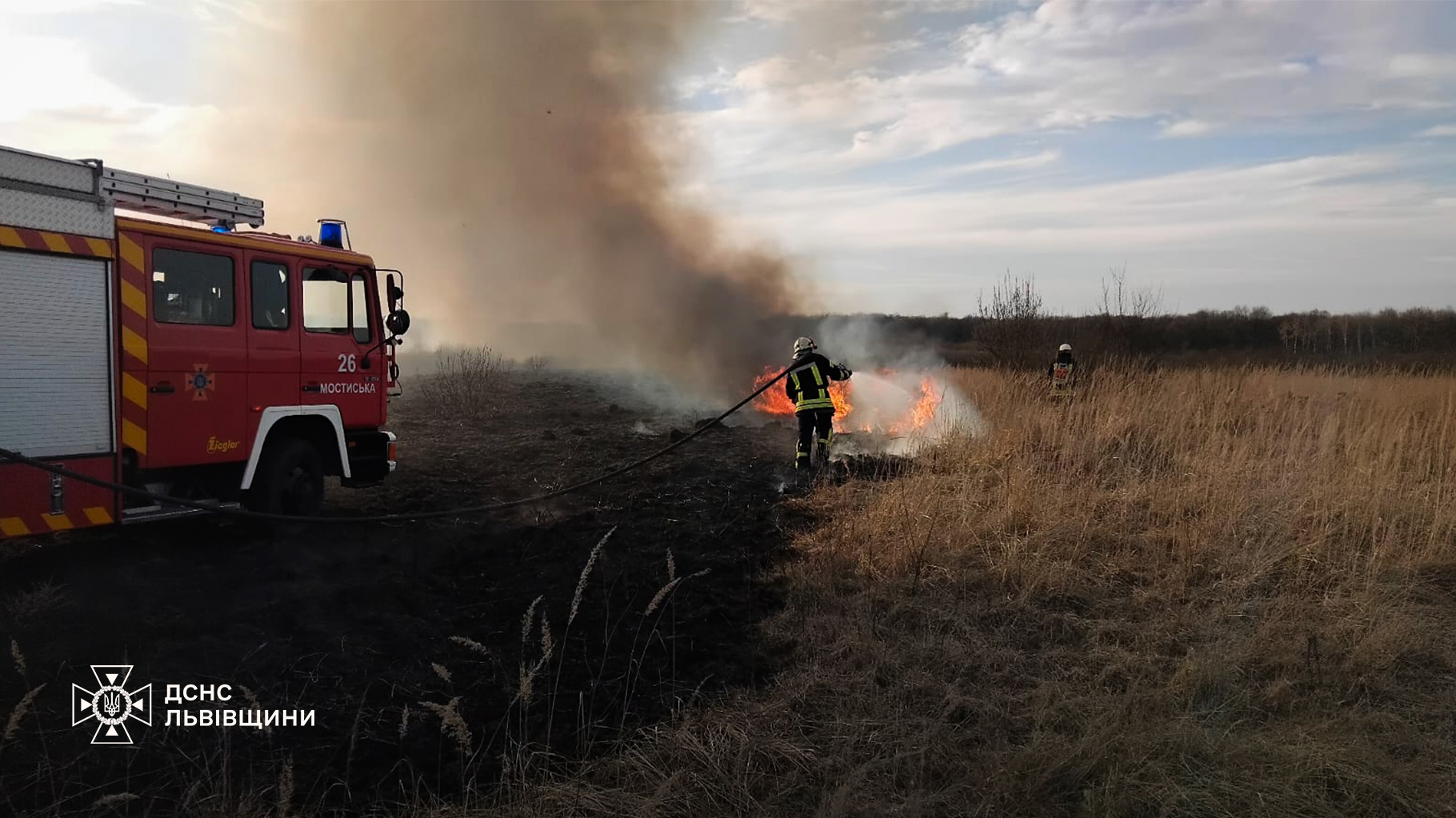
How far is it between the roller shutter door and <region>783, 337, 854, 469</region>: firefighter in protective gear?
6485 mm

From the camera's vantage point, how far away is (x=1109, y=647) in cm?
462

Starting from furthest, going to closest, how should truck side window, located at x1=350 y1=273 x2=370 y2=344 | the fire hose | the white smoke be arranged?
the white smoke
truck side window, located at x1=350 y1=273 x2=370 y2=344
the fire hose

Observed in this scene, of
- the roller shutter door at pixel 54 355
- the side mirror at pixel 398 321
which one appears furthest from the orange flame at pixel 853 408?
the roller shutter door at pixel 54 355

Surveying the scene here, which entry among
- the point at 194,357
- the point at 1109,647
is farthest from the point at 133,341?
the point at 1109,647

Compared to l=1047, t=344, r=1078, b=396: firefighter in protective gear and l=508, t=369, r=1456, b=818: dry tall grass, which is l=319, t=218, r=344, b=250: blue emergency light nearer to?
l=508, t=369, r=1456, b=818: dry tall grass

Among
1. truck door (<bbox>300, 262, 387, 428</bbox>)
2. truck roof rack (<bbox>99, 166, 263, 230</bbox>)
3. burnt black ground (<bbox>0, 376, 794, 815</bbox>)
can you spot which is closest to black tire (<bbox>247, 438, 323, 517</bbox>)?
burnt black ground (<bbox>0, 376, 794, 815</bbox>)

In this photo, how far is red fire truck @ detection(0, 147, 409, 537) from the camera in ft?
16.3

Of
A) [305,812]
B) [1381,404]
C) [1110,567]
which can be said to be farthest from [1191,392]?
[305,812]

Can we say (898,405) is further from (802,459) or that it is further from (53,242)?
(53,242)

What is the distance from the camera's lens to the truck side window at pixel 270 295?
255 inches

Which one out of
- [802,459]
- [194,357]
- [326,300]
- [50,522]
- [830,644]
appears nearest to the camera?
[830,644]

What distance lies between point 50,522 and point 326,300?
275 cm

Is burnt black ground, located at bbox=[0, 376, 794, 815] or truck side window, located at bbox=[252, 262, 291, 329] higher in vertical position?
truck side window, located at bbox=[252, 262, 291, 329]

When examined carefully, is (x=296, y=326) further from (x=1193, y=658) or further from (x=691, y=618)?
(x=1193, y=658)
